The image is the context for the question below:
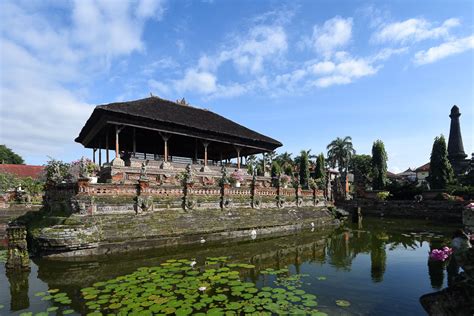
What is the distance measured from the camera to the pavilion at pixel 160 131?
17438 mm

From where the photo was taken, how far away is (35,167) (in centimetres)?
4606

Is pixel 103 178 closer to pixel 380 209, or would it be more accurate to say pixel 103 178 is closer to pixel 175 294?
pixel 175 294

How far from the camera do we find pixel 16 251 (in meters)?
8.69

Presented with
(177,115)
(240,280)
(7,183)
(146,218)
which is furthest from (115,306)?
(7,183)

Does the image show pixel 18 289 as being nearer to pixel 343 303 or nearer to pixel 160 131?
pixel 343 303

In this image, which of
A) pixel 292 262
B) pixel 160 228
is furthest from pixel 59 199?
pixel 292 262

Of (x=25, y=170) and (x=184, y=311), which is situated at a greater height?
(x=25, y=170)

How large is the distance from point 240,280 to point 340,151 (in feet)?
153

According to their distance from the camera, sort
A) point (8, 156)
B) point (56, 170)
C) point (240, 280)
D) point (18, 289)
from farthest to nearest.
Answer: point (8, 156)
point (56, 170)
point (240, 280)
point (18, 289)

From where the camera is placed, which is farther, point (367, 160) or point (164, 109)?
point (367, 160)

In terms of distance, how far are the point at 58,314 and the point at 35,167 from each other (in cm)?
4948

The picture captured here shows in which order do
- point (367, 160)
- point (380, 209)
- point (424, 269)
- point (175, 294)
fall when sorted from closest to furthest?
point (175, 294) < point (424, 269) < point (380, 209) < point (367, 160)

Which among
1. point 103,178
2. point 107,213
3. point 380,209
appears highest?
point 103,178

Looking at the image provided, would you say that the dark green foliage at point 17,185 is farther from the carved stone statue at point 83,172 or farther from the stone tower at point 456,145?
the stone tower at point 456,145
